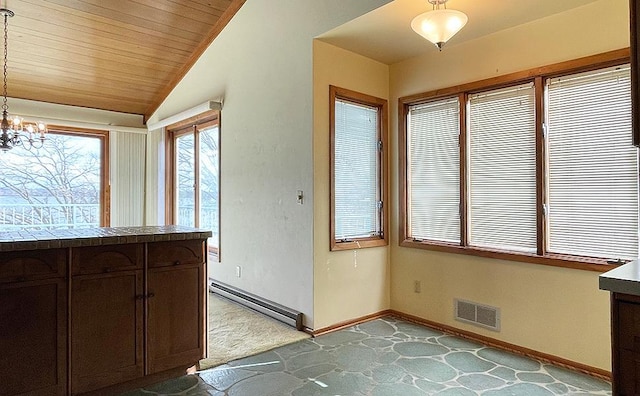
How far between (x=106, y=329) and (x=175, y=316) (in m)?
0.42

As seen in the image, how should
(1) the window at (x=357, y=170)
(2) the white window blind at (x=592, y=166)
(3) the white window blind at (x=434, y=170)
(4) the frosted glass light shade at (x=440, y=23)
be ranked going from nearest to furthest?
1. (4) the frosted glass light shade at (x=440, y=23)
2. (2) the white window blind at (x=592, y=166)
3. (3) the white window blind at (x=434, y=170)
4. (1) the window at (x=357, y=170)

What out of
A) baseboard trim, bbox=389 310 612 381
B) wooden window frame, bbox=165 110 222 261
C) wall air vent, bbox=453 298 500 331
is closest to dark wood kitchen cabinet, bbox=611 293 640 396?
baseboard trim, bbox=389 310 612 381

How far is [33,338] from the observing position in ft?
7.22

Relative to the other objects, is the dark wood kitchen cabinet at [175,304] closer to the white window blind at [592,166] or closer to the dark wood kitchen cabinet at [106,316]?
the dark wood kitchen cabinet at [106,316]

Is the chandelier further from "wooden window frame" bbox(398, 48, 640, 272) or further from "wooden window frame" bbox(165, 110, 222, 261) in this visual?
"wooden window frame" bbox(398, 48, 640, 272)

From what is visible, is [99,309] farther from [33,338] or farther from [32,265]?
[32,265]

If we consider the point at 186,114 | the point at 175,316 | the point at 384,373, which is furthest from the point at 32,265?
the point at 186,114

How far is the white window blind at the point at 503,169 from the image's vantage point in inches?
128

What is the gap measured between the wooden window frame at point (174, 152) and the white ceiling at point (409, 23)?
210 cm

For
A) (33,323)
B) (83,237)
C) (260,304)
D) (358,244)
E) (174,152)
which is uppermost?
(174,152)

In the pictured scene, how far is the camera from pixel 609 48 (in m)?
2.78

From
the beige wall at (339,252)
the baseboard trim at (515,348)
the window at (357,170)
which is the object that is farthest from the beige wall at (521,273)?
the beige wall at (339,252)

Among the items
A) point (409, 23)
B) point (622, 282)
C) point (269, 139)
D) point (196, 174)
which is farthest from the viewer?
point (196, 174)

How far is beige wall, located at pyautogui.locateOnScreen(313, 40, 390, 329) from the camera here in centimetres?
365
